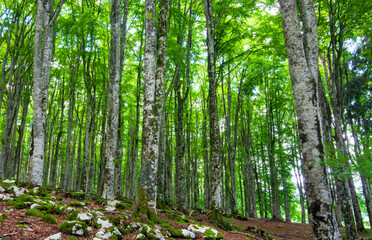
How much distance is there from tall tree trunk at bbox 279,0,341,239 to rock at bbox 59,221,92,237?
4.48m

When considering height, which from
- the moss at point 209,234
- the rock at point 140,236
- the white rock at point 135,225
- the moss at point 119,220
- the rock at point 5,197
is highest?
the rock at point 5,197

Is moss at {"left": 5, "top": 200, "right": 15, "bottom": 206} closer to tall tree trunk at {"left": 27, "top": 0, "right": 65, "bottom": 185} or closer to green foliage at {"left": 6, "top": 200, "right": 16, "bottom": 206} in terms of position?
green foliage at {"left": 6, "top": 200, "right": 16, "bottom": 206}

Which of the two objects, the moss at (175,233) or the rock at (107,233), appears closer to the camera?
the rock at (107,233)

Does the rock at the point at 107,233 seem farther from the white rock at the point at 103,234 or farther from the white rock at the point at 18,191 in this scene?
the white rock at the point at 18,191

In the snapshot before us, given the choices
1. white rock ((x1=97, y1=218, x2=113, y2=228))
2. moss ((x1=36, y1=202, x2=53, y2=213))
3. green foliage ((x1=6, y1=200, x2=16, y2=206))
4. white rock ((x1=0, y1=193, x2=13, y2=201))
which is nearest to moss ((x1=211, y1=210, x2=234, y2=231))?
white rock ((x1=97, y1=218, x2=113, y2=228))

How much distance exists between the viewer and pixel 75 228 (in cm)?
451

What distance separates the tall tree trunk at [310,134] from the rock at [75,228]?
4.48 m

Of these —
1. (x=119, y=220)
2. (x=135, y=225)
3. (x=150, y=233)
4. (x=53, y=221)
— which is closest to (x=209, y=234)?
(x=150, y=233)

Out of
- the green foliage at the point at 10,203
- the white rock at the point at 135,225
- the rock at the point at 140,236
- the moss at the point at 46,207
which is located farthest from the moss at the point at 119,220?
the green foliage at the point at 10,203

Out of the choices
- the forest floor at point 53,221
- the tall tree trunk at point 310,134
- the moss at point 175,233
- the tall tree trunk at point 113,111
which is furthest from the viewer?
the tall tree trunk at point 113,111

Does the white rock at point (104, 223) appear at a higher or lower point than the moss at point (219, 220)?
higher

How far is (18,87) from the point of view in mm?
13852

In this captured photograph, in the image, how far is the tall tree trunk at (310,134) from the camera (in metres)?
4.31

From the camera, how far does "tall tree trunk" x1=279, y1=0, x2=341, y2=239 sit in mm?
4312
